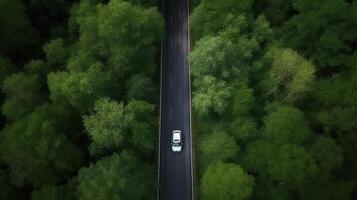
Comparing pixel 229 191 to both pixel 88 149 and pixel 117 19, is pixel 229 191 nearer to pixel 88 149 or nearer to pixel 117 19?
pixel 88 149

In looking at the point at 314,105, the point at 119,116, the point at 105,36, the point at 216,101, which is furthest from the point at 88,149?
the point at 314,105

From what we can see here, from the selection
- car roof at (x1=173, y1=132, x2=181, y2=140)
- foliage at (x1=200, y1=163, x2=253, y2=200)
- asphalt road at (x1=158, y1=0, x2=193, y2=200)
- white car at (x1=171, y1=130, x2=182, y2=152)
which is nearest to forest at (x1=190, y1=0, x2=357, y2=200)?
foliage at (x1=200, y1=163, x2=253, y2=200)

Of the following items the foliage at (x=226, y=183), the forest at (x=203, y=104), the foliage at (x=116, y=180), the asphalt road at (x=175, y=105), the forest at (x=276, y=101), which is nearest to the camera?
the foliage at (x=116, y=180)

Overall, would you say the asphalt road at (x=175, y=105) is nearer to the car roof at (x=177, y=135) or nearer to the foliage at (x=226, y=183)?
the car roof at (x=177, y=135)

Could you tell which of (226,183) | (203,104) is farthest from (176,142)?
(226,183)

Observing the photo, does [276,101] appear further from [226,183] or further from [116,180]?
[116,180]

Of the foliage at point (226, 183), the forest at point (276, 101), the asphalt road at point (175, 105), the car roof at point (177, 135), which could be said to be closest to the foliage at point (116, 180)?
the asphalt road at point (175, 105)
